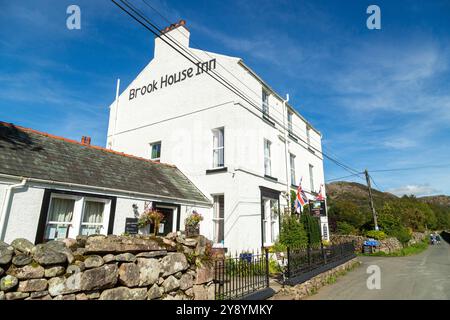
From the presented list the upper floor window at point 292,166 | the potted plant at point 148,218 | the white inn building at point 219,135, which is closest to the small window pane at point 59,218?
the potted plant at point 148,218

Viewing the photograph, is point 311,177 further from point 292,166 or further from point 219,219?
point 219,219

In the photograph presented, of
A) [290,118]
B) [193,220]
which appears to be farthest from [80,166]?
[290,118]

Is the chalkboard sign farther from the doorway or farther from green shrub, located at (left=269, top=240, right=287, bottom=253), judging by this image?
green shrub, located at (left=269, top=240, right=287, bottom=253)

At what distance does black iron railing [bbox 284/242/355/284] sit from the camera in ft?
28.4

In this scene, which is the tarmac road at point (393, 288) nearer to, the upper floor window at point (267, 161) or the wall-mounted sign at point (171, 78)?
the upper floor window at point (267, 161)

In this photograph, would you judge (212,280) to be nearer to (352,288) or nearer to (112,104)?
(352,288)

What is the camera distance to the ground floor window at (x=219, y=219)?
13.6m

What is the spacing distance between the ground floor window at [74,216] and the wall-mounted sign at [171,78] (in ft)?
31.7

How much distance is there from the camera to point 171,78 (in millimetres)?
17500

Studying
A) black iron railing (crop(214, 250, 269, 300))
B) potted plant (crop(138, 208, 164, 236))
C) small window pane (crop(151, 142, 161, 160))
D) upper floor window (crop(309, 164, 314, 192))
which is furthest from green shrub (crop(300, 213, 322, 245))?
small window pane (crop(151, 142, 161, 160))

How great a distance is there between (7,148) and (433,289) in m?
15.9

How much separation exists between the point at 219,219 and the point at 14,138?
939 centimetres

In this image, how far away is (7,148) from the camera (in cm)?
877
